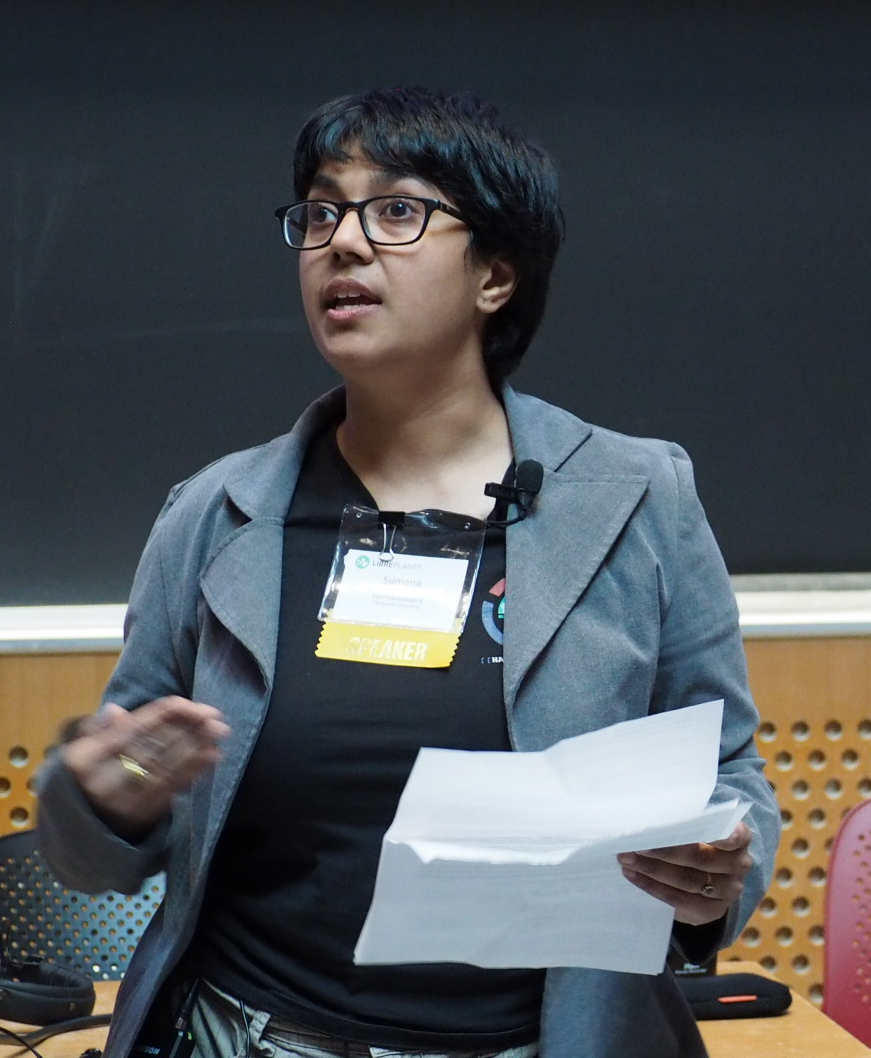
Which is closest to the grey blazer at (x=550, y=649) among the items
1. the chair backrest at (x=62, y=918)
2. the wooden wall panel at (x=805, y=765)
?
the chair backrest at (x=62, y=918)

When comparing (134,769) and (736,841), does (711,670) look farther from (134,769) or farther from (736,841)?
(134,769)

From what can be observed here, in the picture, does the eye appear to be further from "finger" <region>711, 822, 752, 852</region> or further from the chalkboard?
the chalkboard

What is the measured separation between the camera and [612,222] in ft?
8.84

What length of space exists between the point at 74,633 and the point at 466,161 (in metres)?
1.51

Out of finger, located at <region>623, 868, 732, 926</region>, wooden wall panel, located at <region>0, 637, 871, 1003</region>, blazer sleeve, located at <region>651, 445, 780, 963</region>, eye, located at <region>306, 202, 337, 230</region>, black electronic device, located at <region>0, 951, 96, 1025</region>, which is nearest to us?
finger, located at <region>623, 868, 732, 926</region>

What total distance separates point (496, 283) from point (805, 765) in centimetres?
164

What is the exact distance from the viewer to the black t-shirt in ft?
4.08

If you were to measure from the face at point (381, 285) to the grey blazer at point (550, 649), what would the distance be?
0.17 meters

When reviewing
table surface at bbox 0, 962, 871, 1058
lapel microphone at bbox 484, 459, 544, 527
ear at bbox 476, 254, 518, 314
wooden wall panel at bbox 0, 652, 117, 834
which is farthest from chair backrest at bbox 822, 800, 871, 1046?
wooden wall panel at bbox 0, 652, 117, 834

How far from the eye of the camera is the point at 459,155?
4.71ft

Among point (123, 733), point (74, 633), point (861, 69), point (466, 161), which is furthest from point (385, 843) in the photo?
point (861, 69)

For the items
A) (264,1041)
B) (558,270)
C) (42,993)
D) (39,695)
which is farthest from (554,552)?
(39,695)

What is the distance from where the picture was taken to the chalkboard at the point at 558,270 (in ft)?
8.45

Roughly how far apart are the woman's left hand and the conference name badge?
331 mm
